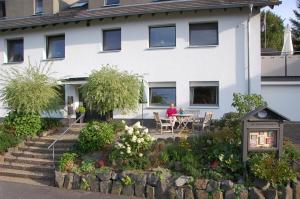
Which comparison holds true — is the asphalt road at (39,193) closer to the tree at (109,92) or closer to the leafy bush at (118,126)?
the leafy bush at (118,126)

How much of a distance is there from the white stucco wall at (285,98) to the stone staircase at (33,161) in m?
9.83

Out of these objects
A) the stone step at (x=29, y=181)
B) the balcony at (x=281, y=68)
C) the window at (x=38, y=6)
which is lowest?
the stone step at (x=29, y=181)

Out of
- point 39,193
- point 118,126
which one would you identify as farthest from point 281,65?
point 39,193

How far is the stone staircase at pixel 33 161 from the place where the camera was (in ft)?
40.5

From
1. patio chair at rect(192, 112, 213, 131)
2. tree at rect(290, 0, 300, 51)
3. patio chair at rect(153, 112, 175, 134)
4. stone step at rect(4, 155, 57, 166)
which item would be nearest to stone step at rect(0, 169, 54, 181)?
stone step at rect(4, 155, 57, 166)

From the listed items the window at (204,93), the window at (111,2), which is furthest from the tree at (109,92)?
the window at (111,2)

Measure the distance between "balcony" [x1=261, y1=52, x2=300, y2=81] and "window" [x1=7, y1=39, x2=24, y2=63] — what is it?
1337cm

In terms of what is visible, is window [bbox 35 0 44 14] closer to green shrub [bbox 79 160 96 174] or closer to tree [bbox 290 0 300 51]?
green shrub [bbox 79 160 96 174]

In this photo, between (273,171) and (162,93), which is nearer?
(273,171)

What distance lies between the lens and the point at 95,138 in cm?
1258

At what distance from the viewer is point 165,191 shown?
988 centimetres

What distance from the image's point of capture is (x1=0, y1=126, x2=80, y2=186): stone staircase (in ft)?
40.5

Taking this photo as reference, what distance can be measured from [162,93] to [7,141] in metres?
8.06

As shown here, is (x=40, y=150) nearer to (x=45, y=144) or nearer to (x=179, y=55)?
(x=45, y=144)
